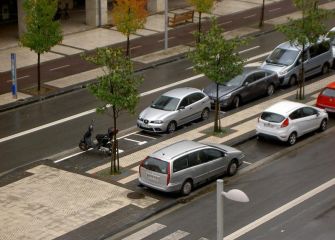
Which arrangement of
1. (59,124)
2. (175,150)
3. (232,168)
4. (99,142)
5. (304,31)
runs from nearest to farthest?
(175,150) < (232,168) < (99,142) < (59,124) < (304,31)

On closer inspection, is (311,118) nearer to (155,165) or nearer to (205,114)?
(205,114)

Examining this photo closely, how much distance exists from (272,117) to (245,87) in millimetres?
5786

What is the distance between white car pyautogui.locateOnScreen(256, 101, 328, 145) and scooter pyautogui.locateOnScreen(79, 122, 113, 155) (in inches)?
247

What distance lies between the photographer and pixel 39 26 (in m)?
42.4

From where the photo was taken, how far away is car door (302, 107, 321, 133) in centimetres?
3469

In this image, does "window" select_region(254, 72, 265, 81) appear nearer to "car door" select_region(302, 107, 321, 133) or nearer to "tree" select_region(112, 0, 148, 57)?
"car door" select_region(302, 107, 321, 133)

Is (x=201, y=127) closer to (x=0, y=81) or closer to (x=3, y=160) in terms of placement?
(x=3, y=160)

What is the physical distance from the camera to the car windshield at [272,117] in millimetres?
33844

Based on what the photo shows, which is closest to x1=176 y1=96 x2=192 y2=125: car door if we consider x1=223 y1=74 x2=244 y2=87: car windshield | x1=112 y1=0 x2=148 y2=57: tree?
x1=223 y1=74 x2=244 y2=87: car windshield

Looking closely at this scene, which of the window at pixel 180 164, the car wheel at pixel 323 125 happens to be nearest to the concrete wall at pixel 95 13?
the car wheel at pixel 323 125

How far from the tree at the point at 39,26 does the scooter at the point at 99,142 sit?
33.1ft

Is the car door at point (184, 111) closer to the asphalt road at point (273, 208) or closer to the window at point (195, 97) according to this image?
the window at point (195, 97)

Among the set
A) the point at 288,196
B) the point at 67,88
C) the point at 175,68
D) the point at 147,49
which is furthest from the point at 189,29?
the point at 288,196

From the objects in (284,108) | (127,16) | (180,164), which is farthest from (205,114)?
(127,16)
